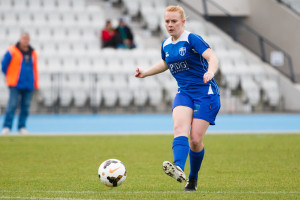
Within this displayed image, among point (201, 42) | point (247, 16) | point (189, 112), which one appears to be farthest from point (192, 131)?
point (247, 16)

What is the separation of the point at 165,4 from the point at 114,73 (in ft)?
19.0

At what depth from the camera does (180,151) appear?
6254mm

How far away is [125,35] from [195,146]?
1721 cm

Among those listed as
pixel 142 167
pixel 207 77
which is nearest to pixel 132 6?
pixel 142 167

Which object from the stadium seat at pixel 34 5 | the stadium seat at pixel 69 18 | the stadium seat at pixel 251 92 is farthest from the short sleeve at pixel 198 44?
the stadium seat at pixel 34 5

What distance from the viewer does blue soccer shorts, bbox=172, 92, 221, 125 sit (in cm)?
647

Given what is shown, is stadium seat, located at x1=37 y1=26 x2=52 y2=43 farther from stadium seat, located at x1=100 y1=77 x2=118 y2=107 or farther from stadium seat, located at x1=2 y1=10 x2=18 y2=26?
stadium seat, located at x1=100 y1=77 x2=118 y2=107

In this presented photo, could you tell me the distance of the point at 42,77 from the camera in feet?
73.4

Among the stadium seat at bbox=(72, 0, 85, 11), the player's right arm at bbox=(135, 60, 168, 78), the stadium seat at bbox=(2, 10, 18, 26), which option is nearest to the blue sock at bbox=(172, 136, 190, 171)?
the player's right arm at bbox=(135, 60, 168, 78)

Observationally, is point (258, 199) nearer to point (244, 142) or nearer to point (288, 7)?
point (244, 142)

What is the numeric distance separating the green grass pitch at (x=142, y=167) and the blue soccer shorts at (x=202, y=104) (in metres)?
0.85

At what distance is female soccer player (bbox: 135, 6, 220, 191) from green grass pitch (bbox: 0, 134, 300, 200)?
0.56m

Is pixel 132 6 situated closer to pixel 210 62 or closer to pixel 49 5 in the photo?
pixel 49 5

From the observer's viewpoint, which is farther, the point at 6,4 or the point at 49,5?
the point at 49,5
